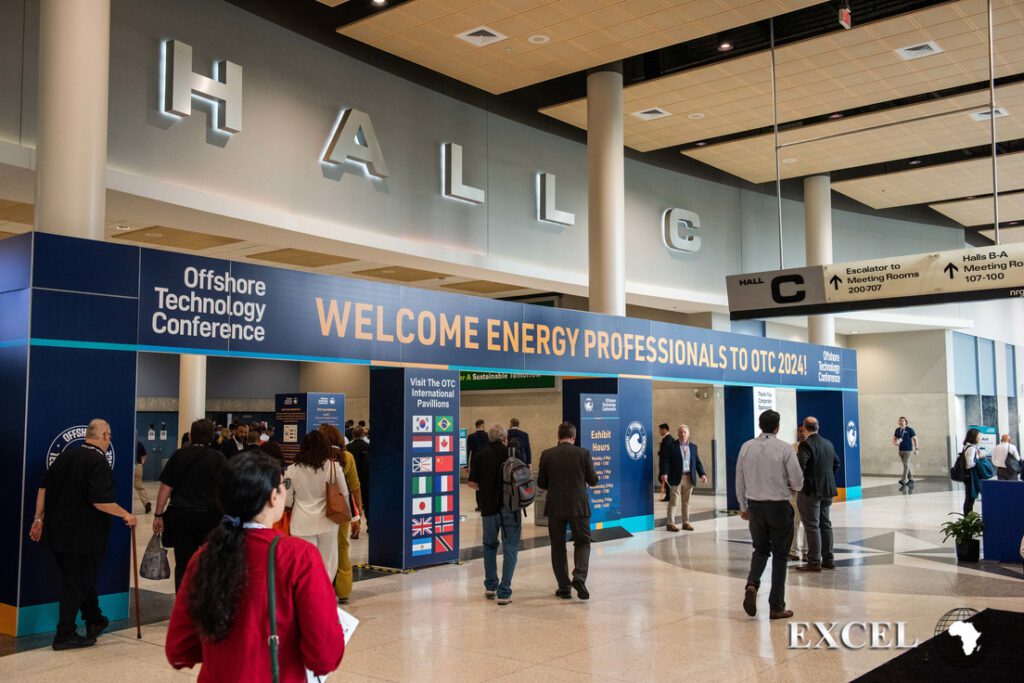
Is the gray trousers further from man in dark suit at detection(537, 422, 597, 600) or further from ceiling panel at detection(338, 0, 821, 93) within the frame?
ceiling panel at detection(338, 0, 821, 93)

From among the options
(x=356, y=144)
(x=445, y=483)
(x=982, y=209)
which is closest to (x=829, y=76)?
(x=356, y=144)

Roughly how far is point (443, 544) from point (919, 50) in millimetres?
9037

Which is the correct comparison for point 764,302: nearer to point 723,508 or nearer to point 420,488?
point 420,488

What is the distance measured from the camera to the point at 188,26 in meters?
9.61

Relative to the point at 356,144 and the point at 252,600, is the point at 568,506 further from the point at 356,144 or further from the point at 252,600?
the point at 356,144

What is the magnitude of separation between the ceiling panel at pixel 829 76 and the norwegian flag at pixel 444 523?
729 centimetres

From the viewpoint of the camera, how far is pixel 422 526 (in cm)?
901

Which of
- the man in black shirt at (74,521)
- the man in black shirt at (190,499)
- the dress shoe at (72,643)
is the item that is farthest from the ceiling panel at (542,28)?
the dress shoe at (72,643)

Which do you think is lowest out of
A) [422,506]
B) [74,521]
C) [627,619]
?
[627,619]

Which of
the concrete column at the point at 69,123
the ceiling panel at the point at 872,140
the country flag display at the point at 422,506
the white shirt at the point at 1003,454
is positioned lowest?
the country flag display at the point at 422,506

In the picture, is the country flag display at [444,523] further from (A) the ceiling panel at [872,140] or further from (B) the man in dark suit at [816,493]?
(A) the ceiling panel at [872,140]

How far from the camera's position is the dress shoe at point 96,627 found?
19.8 feet

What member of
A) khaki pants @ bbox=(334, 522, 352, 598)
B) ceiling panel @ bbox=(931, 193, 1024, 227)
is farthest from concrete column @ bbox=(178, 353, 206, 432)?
ceiling panel @ bbox=(931, 193, 1024, 227)

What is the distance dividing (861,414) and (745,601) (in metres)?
19.8
